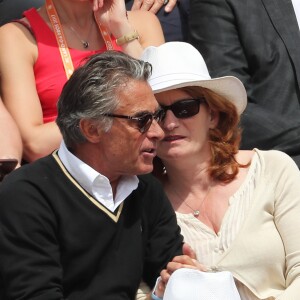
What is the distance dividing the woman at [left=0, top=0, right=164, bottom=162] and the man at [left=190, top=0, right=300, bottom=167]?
12.7 inches

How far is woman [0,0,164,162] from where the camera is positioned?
360 centimetres

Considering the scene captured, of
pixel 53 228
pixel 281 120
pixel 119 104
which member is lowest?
pixel 281 120

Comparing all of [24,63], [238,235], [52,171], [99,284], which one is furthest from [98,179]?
[24,63]

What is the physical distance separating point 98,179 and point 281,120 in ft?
4.79

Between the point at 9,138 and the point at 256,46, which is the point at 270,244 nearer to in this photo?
the point at 9,138

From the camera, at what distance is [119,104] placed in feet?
9.43

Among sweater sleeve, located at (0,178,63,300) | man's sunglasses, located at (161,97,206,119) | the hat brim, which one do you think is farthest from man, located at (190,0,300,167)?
sweater sleeve, located at (0,178,63,300)

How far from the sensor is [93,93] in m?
2.82

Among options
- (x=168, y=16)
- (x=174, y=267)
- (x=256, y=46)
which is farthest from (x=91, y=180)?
(x=168, y=16)

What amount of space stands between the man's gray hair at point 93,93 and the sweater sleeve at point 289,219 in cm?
81

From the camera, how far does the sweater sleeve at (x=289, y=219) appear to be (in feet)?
10.3

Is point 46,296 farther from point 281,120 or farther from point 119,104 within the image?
point 281,120

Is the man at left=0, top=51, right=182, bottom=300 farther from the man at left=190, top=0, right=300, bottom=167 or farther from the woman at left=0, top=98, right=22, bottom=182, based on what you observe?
the man at left=190, top=0, right=300, bottom=167

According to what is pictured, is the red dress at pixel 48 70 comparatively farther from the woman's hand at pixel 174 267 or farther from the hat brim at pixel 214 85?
the woman's hand at pixel 174 267
